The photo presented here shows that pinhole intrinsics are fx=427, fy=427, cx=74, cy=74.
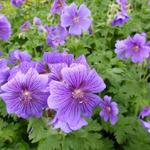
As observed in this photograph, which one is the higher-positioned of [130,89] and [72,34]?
[72,34]

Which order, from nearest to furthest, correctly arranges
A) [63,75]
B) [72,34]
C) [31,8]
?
[63,75] → [72,34] → [31,8]

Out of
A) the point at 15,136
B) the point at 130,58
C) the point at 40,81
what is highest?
the point at 40,81

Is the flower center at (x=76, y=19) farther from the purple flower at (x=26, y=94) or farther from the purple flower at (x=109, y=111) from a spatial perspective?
the purple flower at (x=26, y=94)

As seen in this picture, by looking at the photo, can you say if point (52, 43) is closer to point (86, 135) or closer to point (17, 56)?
point (17, 56)

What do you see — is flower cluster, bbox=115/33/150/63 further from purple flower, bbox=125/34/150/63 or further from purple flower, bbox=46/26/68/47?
purple flower, bbox=46/26/68/47

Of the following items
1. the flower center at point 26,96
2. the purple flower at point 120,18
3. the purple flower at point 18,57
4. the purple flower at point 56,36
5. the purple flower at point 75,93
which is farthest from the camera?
the purple flower at point 120,18

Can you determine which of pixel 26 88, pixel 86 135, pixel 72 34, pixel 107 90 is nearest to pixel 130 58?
pixel 107 90

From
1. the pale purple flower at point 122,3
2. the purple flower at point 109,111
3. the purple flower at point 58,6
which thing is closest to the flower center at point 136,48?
the purple flower at point 109,111

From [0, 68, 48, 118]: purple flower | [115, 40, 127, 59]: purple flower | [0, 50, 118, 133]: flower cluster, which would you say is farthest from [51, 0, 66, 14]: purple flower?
[0, 68, 48, 118]: purple flower
